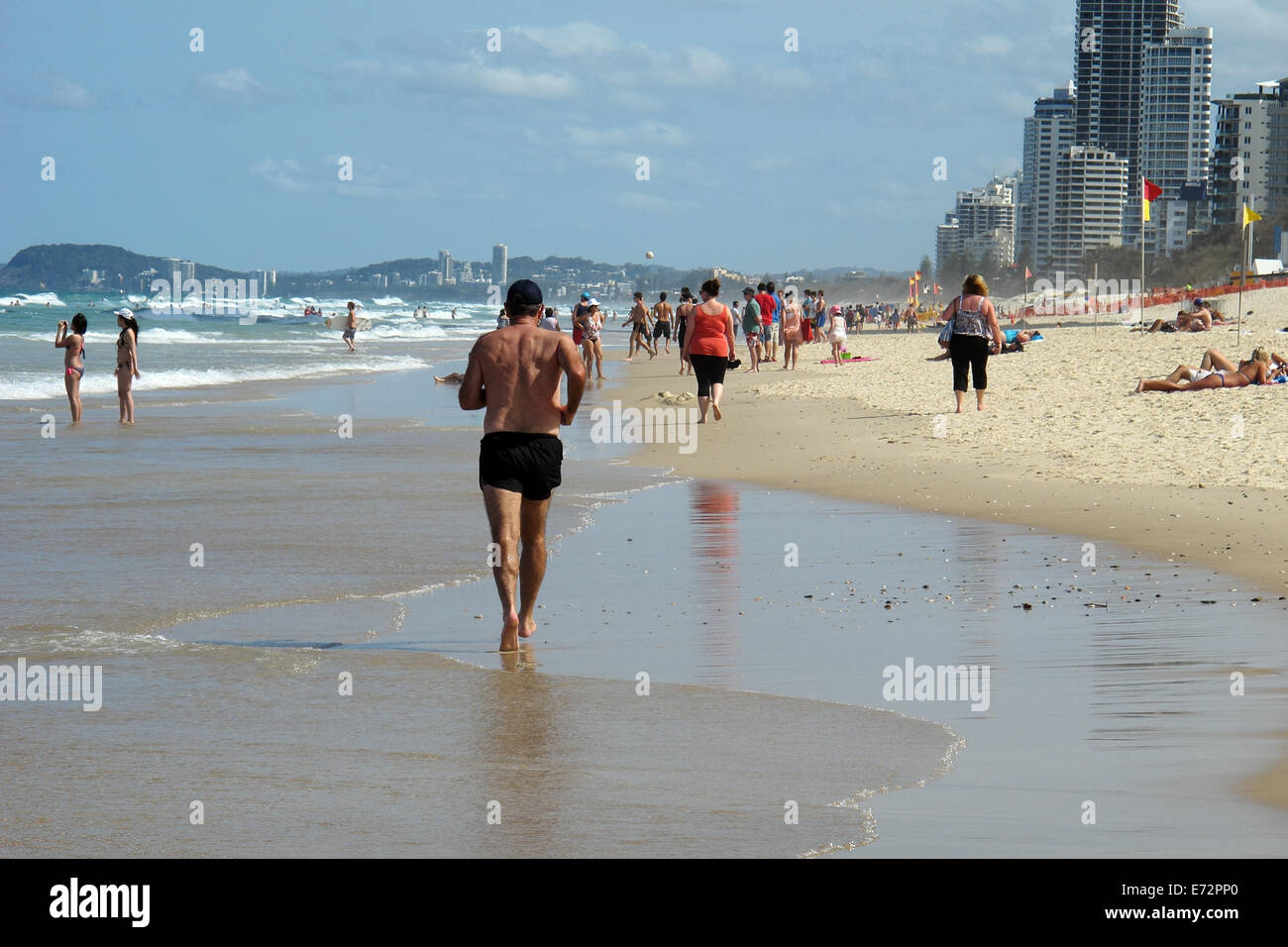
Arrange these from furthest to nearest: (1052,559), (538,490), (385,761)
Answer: (1052,559), (538,490), (385,761)

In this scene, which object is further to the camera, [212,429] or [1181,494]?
[212,429]

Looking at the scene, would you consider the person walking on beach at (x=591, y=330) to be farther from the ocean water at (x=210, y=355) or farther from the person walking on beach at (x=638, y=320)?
the person walking on beach at (x=638, y=320)

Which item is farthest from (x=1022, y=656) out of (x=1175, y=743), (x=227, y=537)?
(x=227, y=537)

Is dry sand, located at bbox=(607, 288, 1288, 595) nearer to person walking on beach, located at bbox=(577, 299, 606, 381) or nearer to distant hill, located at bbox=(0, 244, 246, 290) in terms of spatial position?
person walking on beach, located at bbox=(577, 299, 606, 381)

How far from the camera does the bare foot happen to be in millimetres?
6500

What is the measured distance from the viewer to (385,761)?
4828mm

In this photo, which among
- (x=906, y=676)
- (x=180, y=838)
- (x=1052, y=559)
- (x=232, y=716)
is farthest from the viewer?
(x=1052, y=559)

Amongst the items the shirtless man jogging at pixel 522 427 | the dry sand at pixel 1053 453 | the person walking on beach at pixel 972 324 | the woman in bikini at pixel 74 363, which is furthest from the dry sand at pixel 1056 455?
the woman in bikini at pixel 74 363

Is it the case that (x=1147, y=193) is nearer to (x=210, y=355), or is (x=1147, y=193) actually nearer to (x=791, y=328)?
(x=791, y=328)

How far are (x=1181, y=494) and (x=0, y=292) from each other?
150932 mm

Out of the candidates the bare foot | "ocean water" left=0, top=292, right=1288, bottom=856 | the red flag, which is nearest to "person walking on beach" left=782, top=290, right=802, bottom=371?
the red flag

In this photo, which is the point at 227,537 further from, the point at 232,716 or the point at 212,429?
the point at 212,429

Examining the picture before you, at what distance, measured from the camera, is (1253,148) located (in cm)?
16888

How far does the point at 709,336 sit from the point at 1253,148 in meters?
171
